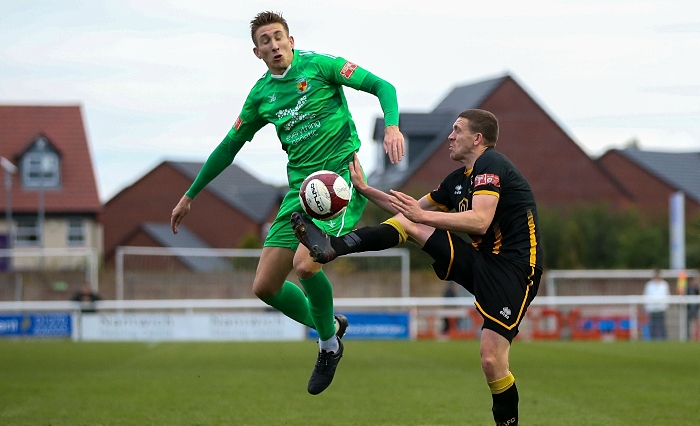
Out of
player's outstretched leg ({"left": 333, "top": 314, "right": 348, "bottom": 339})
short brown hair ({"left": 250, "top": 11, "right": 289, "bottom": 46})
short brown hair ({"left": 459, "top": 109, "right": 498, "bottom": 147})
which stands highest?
short brown hair ({"left": 250, "top": 11, "right": 289, "bottom": 46})

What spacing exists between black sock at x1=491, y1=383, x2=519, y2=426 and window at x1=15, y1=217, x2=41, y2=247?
133 ft

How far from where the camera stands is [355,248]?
6742mm

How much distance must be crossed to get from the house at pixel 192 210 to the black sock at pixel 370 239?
45.1 meters

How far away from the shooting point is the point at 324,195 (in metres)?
6.76

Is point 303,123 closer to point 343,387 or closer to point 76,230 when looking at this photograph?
point 343,387

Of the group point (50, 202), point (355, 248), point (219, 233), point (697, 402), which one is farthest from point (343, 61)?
point (219, 233)

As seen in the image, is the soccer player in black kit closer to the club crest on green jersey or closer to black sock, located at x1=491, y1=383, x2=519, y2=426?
black sock, located at x1=491, y1=383, x2=519, y2=426

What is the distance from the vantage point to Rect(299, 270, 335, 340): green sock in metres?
7.67

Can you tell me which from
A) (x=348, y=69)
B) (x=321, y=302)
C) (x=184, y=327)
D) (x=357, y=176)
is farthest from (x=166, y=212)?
(x=357, y=176)

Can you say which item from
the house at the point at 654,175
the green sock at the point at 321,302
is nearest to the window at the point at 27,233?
the house at the point at 654,175

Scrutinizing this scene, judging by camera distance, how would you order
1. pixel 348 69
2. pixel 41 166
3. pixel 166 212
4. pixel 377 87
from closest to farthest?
pixel 377 87 < pixel 348 69 < pixel 41 166 < pixel 166 212

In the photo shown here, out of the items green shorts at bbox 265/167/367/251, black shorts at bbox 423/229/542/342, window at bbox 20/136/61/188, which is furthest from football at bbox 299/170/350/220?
window at bbox 20/136/61/188

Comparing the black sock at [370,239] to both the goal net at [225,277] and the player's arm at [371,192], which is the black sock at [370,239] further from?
the goal net at [225,277]

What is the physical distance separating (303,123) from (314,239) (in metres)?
1.23
